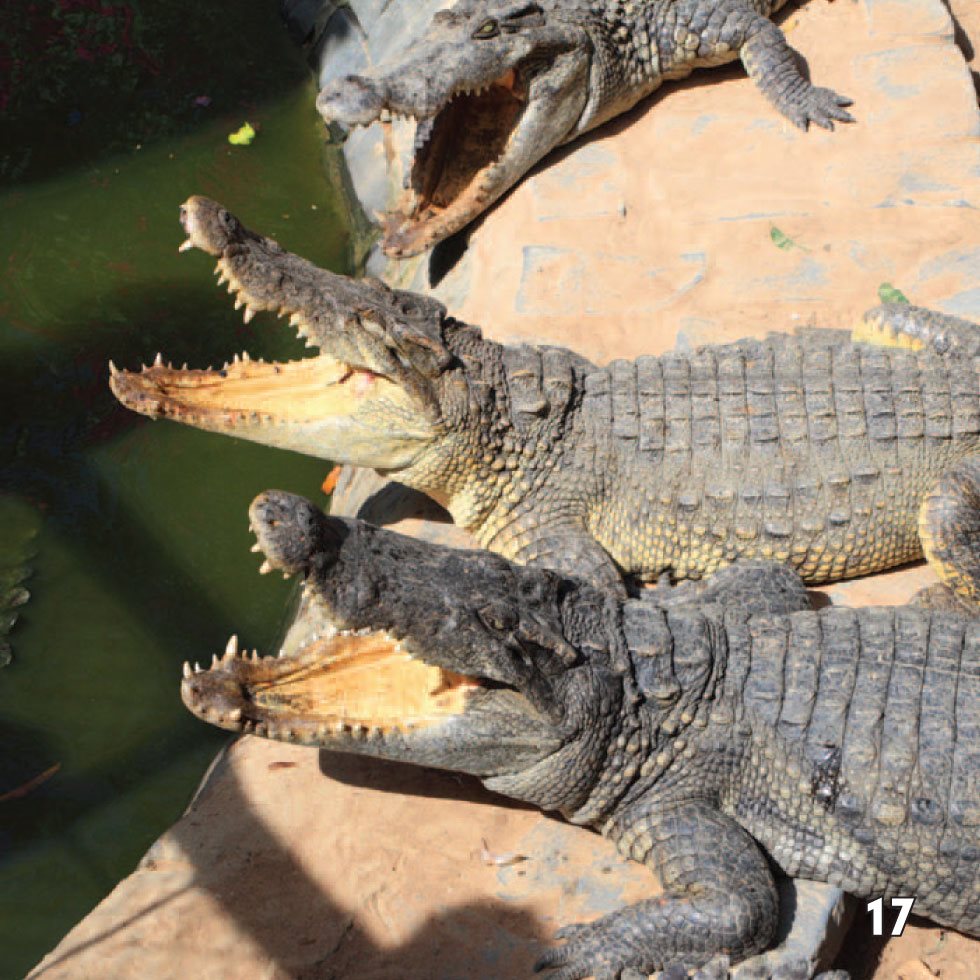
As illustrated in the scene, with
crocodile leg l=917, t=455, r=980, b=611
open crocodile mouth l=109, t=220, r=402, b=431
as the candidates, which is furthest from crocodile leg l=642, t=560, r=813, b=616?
open crocodile mouth l=109, t=220, r=402, b=431

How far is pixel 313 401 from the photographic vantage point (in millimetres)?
4520

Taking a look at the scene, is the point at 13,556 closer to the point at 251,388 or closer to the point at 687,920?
→ the point at 251,388

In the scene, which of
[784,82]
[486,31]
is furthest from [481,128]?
[784,82]

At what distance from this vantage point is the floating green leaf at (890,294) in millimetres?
5339

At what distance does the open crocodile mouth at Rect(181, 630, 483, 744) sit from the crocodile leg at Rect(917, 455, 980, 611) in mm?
1841

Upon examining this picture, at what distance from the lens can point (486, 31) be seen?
19.3 ft

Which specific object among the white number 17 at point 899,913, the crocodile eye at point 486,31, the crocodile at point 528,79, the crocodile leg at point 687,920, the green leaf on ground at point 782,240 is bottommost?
the white number 17 at point 899,913

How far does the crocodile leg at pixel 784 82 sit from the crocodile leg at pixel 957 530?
2495 mm

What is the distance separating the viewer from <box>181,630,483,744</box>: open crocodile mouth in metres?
3.34

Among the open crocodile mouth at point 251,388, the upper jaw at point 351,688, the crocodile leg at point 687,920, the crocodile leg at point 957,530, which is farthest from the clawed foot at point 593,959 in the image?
the open crocodile mouth at point 251,388

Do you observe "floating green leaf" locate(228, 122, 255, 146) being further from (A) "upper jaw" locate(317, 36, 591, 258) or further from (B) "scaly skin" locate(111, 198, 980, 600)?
(B) "scaly skin" locate(111, 198, 980, 600)

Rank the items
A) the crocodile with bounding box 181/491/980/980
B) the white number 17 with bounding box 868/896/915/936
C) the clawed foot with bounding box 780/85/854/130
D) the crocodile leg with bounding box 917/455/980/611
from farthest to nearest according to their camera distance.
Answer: the clawed foot with bounding box 780/85/854/130
the crocodile leg with bounding box 917/455/980/611
the white number 17 with bounding box 868/896/915/936
the crocodile with bounding box 181/491/980/980

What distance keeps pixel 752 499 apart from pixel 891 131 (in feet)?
8.56

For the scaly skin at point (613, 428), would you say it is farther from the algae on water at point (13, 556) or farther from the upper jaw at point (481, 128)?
the upper jaw at point (481, 128)
